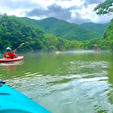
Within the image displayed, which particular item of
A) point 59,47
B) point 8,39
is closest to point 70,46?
point 59,47

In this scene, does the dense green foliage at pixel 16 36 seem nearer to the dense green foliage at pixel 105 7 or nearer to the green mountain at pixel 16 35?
the green mountain at pixel 16 35

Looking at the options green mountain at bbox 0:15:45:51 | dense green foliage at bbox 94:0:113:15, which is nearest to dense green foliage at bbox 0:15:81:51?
green mountain at bbox 0:15:45:51

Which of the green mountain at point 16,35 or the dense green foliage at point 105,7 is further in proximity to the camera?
the green mountain at point 16,35

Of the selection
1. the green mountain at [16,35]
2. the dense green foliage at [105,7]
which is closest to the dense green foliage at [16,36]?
the green mountain at [16,35]

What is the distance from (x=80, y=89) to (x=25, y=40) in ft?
161

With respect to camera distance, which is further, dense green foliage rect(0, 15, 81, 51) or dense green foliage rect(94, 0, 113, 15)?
dense green foliage rect(0, 15, 81, 51)

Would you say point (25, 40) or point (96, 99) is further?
point (25, 40)

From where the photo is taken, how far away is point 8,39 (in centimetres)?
4791

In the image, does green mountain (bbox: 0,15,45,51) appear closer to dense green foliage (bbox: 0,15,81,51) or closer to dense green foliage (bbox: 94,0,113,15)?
dense green foliage (bbox: 0,15,81,51)

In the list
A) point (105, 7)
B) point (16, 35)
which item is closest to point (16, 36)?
point (16, 35)

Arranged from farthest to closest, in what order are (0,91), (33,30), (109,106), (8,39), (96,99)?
(33,30)
(8,39)
(96,99)
(109,106)
(0,91)

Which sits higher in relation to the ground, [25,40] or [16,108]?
[25,40]

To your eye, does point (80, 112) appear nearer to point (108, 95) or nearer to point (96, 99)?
point (96, 99)

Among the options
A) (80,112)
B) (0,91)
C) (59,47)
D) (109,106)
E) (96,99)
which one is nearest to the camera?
(0,91)
